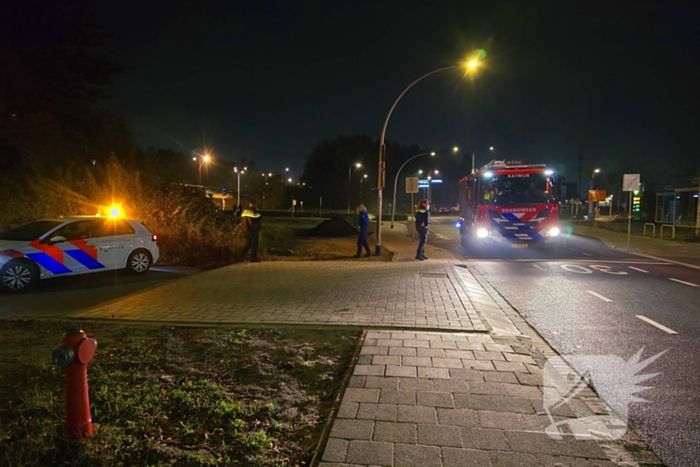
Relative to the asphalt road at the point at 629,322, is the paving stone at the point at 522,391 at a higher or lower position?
higher

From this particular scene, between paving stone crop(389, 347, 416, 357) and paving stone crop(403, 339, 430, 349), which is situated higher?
paving stone crop(389, 347, 416, 357)

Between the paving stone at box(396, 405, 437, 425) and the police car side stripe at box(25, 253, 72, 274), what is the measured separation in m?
8.65

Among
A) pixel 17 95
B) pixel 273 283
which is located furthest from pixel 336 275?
pixel 17 95

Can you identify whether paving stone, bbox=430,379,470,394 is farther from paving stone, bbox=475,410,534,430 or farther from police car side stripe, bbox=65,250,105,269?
police car side stripe, bbox=65,250,105,269

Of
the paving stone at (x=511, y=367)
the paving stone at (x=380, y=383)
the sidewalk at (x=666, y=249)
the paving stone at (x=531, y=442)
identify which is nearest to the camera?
the paving stone at (x=531, y=442)

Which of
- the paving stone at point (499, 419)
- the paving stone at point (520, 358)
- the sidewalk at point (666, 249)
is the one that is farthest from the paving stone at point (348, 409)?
the sidewalk at point (666, 249)

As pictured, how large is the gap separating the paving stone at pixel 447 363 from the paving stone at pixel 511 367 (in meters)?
0.39

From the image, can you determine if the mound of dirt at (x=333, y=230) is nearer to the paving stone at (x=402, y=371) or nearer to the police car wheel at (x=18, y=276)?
the police car wheel at (x=18, y=276)

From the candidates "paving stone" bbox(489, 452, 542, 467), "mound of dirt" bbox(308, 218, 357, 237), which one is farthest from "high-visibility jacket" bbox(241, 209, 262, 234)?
"mound of dirt" bbox(308, 218, 357, 237)

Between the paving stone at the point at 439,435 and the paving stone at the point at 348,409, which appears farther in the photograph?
the paving stone at the point at 348,409

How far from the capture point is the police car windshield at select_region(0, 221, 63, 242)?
9.98 metres

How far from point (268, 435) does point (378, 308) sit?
4487 millimetres

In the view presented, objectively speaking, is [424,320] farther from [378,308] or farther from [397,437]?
[397,437]

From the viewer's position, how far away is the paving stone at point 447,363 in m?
5.19
